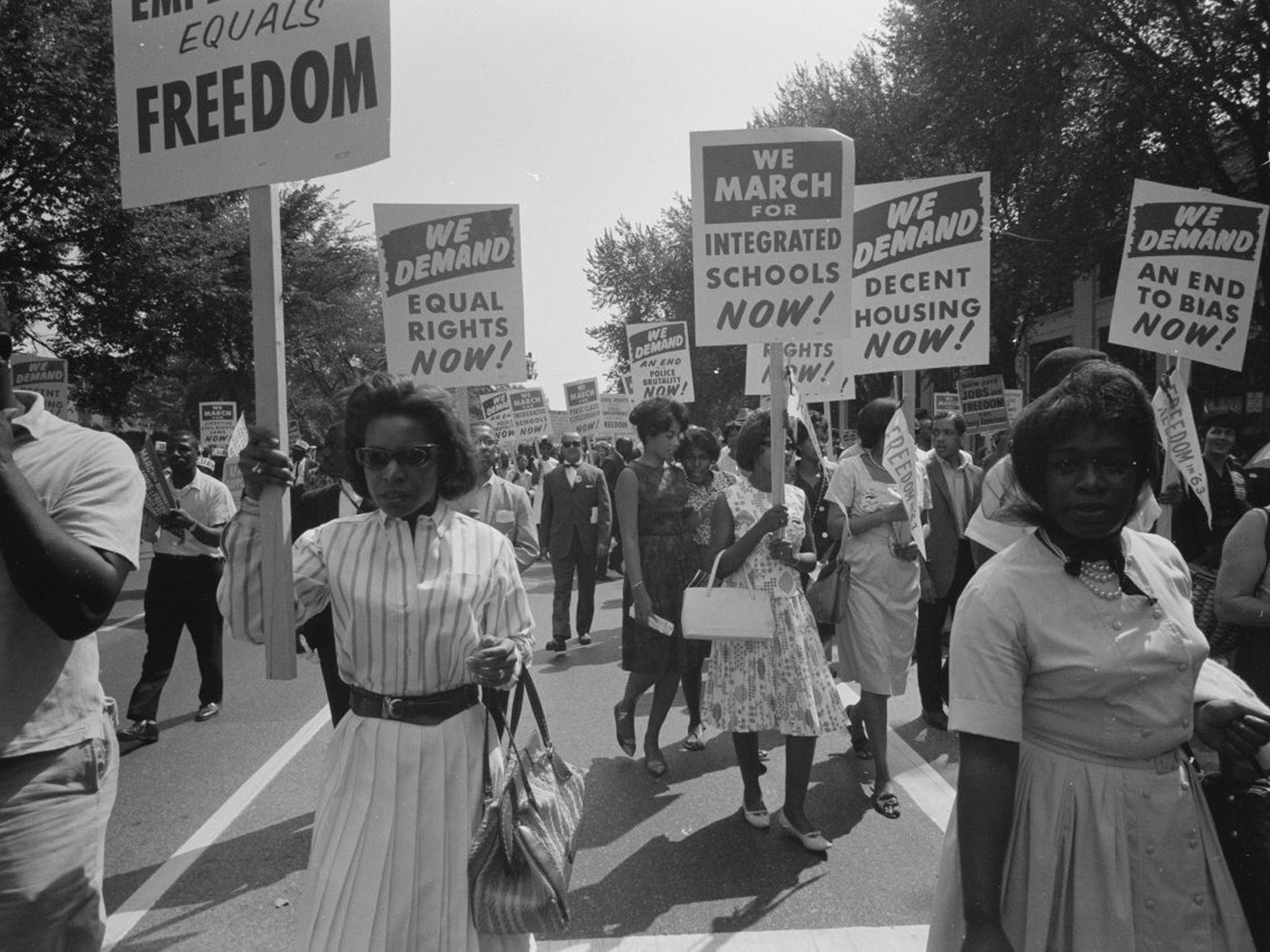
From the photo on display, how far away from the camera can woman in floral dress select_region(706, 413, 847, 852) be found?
4602mm

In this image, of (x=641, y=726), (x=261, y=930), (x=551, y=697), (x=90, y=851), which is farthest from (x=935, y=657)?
(x=90, y=851)

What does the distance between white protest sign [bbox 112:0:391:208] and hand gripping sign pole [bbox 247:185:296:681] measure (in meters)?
0.14

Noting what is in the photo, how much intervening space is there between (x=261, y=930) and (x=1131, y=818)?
10.5 feet

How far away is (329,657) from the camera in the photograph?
Answer: 514 cm

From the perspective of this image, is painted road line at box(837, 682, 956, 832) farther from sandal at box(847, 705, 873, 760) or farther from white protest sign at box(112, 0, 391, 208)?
white protest sign at box(112, 0, 391, 208)

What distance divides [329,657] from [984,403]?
476 inches

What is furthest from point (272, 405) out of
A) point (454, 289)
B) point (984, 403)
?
point (984, 403)

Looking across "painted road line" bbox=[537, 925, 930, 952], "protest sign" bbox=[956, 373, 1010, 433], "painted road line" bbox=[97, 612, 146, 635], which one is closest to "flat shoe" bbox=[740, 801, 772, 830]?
"painted road line" bbox=[537, 925, 930, 952]

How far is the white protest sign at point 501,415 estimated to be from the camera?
14.3 m

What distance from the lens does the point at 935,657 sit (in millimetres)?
6691

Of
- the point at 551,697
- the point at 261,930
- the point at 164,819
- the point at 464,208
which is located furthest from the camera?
the point at 551,697

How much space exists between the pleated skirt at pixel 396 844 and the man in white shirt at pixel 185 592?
170 inches

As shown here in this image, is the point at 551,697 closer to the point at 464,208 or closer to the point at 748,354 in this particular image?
the point at 464,208

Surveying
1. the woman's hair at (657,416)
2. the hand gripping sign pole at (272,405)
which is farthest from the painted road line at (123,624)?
the hand gripping sign pole at (272,405)
